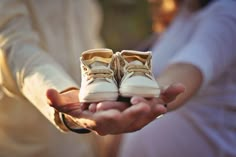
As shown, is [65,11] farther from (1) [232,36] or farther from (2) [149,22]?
(2) [149,22]

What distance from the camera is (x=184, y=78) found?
119 cm

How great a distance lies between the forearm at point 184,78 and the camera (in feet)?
3.78

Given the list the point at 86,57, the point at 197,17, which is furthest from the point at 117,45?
the point at 86,57

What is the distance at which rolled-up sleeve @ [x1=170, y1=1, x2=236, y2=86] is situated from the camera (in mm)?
1255

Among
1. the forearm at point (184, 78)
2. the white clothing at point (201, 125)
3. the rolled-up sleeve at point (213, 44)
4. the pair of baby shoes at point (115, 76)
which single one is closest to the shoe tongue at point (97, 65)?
the pair of baby shoes at point (115, 76)

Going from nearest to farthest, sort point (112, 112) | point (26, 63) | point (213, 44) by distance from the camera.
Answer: point (112, 112), point (26, 63), point (213, 44)

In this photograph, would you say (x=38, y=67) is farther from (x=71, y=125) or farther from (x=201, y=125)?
(x=201, y=125)

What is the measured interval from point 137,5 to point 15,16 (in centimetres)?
229

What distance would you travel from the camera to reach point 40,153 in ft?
4.13

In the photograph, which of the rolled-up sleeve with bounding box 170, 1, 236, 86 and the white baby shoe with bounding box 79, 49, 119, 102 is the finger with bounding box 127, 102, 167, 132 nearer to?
the white baby shoe with bounding box 79, 49, 119, 102

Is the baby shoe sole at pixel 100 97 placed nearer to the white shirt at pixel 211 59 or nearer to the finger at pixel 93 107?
the finger at pixel 93 107

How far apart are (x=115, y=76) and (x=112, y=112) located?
4.3 inches

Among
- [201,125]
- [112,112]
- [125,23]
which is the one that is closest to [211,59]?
[201,125]

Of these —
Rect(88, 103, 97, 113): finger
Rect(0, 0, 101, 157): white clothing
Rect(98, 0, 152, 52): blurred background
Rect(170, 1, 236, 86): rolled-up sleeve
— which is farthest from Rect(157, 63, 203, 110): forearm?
Rect(98, 0, 152, 52): blurred background
